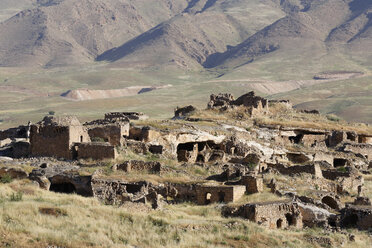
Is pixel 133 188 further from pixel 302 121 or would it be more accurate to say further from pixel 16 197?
pixel 302 121

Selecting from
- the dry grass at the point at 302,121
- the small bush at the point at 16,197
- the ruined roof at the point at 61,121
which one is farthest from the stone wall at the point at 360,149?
the small bush at the point at 16,197

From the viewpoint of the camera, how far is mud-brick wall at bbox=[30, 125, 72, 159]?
88.4 ft

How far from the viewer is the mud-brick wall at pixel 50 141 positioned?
27.0m

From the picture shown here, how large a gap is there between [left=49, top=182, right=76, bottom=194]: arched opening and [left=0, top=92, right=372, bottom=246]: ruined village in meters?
0.04

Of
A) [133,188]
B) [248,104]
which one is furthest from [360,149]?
[133,188]

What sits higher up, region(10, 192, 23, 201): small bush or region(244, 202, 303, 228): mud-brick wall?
region(10, 192, 23, 201): small bush

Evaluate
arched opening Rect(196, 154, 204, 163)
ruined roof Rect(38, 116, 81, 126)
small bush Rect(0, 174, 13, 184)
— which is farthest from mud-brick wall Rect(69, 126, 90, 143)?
small bush Rect(0, 174, 13, 184)

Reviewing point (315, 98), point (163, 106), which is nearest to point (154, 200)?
point (163, 106)

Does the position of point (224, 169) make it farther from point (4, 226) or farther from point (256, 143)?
point (4, 226)

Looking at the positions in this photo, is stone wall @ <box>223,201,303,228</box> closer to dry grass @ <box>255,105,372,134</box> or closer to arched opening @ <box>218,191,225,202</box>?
arched opening @ <box>218,191,225,202</box>

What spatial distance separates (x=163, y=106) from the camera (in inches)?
5276

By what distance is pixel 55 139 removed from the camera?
27250 millimetres

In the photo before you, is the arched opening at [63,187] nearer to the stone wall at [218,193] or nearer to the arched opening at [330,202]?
the stone wall at [218,193]

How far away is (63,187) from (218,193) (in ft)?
17.1
